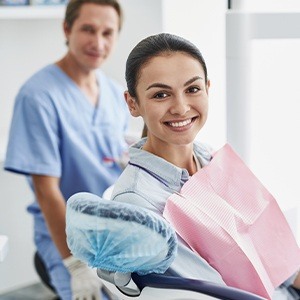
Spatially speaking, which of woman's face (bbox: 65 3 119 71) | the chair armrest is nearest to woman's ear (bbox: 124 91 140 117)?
the chair armrest

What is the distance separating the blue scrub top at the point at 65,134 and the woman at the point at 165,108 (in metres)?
0.71

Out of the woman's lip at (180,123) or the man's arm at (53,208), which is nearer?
the woman's lip at (180,123)

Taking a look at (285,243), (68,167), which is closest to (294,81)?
(285,243)

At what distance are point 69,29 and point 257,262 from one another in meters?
1.05

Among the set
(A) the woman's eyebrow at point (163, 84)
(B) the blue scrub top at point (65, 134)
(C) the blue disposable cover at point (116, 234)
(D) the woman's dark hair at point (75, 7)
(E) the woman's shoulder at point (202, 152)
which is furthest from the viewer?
(D) the woman's dark hair at point (75, 7)

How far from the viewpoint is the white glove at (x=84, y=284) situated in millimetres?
1590

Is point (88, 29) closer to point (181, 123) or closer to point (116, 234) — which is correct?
point (181, 123)

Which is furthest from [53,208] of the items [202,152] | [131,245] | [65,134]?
[131,245]

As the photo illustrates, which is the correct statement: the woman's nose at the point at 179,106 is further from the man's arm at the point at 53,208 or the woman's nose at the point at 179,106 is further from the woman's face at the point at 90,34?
the woman's face at the point at 90,34

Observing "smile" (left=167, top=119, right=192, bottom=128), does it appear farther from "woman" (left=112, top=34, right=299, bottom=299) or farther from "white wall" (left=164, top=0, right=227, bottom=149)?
"white wall" (left=164, top=0, right=227, bottom=149)

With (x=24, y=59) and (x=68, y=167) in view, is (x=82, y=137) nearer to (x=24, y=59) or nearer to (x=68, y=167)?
(x=68, y=167)

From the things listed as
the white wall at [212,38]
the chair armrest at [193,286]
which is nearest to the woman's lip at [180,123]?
the chair armrest at [193,286]

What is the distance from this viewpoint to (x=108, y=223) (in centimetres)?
83

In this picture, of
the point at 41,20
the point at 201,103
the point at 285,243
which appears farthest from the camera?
the point at 41,20
